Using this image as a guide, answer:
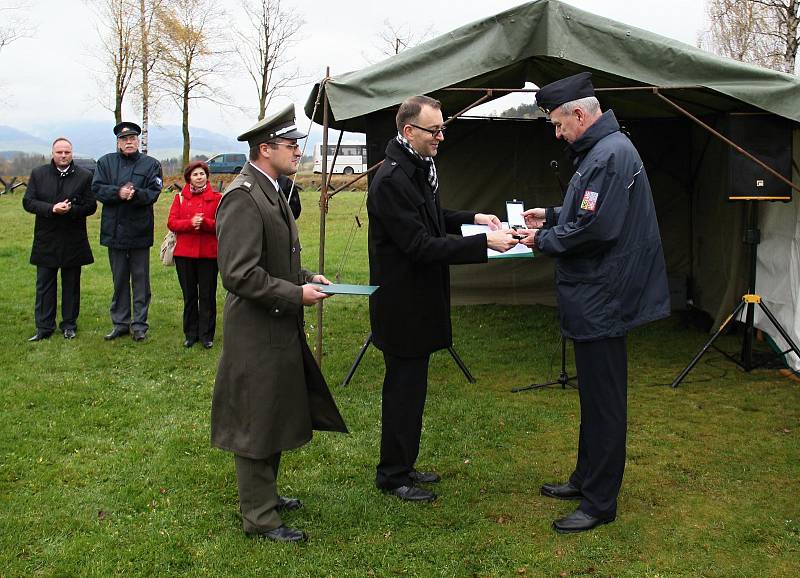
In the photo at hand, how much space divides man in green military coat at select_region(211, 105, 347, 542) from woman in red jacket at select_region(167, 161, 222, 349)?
3.96m

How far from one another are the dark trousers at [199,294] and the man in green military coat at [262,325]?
4.08 m

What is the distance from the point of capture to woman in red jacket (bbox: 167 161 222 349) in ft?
24.3

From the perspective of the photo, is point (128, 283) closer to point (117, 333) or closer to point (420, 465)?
point (117, 333)

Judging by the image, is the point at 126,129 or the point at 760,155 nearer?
the point at 760,155

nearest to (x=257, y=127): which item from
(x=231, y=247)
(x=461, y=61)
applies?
(x=231, y=247)

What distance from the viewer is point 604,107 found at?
7.84 metres

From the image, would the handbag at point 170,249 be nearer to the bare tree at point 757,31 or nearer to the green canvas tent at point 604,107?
the green canvas tent at point 604,107

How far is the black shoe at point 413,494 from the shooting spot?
416 centimetres

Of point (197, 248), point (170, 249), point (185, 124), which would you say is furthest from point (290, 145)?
point (185, 124)

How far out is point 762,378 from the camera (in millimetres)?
6605

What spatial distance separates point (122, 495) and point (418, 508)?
4.99 ft

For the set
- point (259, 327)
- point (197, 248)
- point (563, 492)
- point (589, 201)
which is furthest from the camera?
point (197, 248)

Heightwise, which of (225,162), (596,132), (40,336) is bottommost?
(40,336)

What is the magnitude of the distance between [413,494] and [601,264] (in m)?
1.50
